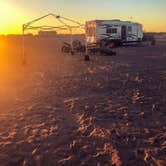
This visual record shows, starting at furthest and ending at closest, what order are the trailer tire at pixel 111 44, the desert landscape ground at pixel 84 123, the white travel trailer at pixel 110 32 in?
the trailer tire at pixel 111 44 < the white travel trailer at pixel 110 32 < the desert landscape ground at pixel 84 123

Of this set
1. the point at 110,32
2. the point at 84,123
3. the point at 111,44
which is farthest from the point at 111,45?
the point at 84,123

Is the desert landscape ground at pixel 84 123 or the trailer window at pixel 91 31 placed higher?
the trailer window at pixel 91 31

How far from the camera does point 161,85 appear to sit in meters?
11.8

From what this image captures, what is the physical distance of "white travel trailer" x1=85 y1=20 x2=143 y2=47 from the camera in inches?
1308

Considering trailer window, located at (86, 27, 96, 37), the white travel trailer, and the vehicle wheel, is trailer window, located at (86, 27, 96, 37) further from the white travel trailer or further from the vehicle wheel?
the vehicle wheel

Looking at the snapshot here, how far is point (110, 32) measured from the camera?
34.4 meters

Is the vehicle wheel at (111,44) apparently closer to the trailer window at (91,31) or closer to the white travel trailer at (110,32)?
the white travel trailer at (110,32)

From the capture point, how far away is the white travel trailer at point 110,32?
3322 centimetres

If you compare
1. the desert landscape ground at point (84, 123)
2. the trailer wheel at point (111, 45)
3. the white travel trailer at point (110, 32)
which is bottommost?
the desert landscape ground at point (84, 123)

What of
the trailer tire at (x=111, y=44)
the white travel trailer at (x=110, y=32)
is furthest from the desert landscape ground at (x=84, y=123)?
the trailer tire at (x=111, y=44)

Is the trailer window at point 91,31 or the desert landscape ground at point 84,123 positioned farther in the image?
the trailer window at point 91,31

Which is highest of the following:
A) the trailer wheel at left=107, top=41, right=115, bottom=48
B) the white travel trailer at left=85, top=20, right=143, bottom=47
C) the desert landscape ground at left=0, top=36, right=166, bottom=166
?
the white travel trailer at left=85, top=20, right=143, bottom=47

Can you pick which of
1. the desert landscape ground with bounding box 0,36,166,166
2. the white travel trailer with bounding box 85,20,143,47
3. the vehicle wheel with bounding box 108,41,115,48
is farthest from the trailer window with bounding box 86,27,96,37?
the desert landscape ground with bounding box 0,36,166,166

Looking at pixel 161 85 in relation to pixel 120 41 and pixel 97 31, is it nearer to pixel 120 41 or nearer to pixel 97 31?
pixel 97 31
